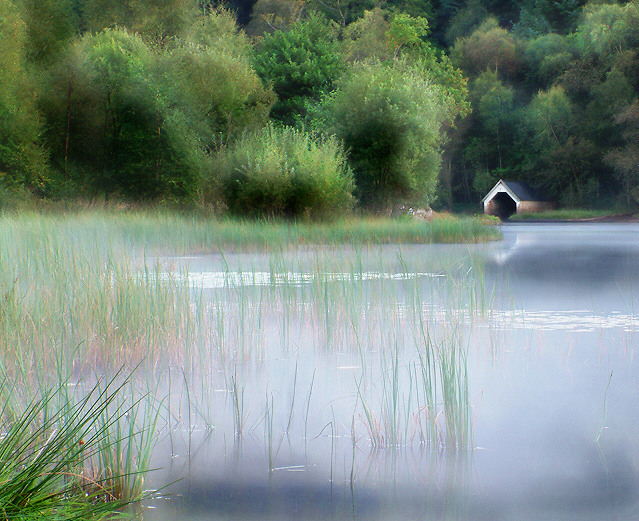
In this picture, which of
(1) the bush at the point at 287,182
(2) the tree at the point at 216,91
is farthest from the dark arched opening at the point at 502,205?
(1) the bush at the point at 287,182

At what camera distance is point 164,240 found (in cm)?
1452

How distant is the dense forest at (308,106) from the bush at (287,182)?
2.0 inches

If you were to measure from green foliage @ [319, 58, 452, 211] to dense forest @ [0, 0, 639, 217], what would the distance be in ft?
0.20

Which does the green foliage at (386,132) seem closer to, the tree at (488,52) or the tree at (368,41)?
the tree at (368,41)

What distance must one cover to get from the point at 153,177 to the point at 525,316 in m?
21.8

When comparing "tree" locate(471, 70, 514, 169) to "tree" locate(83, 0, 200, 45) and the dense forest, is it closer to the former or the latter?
the dense forest

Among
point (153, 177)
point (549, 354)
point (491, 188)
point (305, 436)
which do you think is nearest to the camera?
point (305, 436)

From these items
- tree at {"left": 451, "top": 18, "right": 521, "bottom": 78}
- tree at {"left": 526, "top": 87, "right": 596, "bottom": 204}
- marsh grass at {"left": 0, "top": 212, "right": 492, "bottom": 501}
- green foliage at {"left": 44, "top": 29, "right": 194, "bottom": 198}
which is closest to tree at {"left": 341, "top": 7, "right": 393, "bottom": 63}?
tree at {"left": 451, "top": 18, "right": 521, "bottom": 78}

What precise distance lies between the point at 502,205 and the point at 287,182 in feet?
95.7

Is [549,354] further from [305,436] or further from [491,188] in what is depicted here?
[491,188]

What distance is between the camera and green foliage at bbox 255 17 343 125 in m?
36.2

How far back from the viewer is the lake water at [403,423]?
3.23m

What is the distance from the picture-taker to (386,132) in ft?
87.5

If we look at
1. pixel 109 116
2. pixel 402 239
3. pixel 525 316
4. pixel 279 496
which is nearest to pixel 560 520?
pixel 279 496
